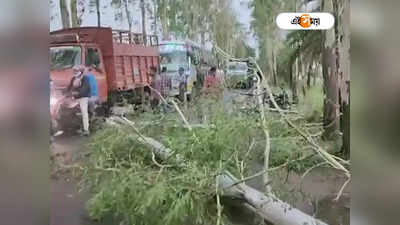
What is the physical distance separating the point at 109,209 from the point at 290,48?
74 cm

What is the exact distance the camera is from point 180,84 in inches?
51.3

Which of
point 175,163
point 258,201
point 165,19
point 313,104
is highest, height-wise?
point 165,19

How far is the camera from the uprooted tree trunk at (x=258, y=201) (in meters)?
1.30

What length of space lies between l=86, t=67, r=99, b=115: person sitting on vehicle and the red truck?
0.01 m

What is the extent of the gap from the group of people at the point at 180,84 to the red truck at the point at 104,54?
3cm

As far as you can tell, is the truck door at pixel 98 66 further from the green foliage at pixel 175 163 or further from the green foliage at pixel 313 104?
the green foliage at pixel 313 104

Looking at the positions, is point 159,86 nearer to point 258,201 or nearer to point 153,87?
point 153,87

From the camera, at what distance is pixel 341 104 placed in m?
1.28

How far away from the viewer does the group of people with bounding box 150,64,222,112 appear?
1.30 m

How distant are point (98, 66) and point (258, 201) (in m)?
0.64

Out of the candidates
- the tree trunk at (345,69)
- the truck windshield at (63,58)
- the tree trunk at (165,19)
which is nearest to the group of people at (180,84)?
the tree trunk at (165,19)

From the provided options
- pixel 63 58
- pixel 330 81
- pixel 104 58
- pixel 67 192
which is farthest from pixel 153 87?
pixel 330 81
